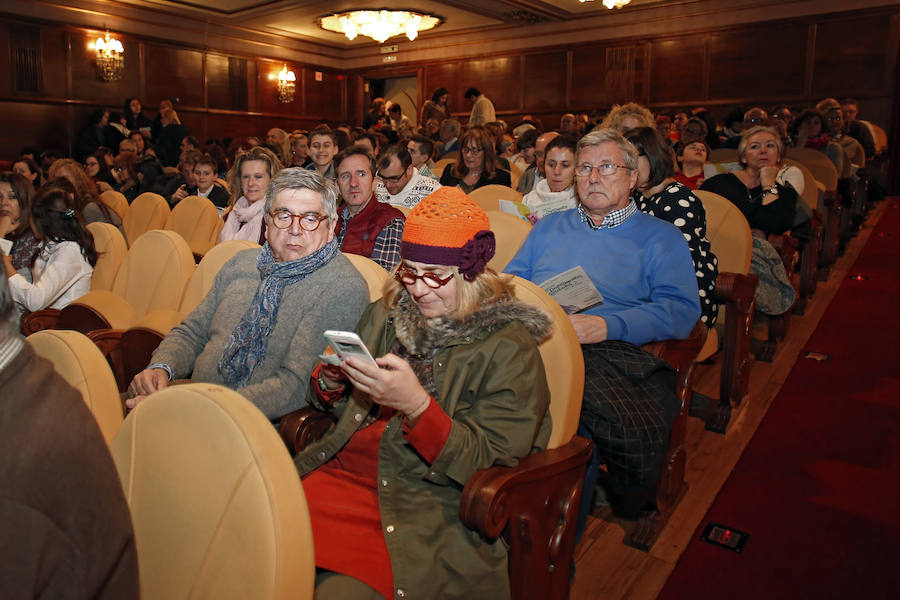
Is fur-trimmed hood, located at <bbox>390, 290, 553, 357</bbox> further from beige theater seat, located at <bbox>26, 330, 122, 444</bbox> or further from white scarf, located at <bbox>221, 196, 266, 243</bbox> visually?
white scarf, located at <bbox>221, 196, 266, 243</bbox>

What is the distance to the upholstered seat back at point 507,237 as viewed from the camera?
9.27 feet

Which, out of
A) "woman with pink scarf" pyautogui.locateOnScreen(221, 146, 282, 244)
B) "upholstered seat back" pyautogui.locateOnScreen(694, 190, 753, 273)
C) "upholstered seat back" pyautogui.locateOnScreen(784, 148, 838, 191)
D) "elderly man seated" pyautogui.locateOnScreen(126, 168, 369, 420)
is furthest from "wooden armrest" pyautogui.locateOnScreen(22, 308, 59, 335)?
"upholstered seat back" pyautogui.locateOnScreen(784, 148, 838, 191)

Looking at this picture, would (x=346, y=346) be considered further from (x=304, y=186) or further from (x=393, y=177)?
(x=393, y=177)

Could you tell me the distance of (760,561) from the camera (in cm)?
206

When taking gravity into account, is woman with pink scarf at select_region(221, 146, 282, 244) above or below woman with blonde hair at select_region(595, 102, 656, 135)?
below

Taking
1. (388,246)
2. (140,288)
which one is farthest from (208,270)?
(388,246)

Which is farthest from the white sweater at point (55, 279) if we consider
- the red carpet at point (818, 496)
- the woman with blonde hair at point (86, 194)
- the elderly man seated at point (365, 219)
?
the red carpet at point (818, 496)

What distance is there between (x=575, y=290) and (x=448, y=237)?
2.30 feet

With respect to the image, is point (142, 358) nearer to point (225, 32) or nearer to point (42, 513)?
point (42, 513)

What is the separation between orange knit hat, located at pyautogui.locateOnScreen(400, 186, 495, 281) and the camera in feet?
5.00

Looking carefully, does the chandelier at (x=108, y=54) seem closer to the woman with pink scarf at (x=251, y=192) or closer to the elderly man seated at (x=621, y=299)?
the woman with pink scarf at (x=251, y=192)

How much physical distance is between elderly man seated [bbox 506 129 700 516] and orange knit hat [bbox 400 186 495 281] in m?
0.61

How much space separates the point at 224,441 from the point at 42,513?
0.78 feet

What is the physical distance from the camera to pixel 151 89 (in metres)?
12.1
